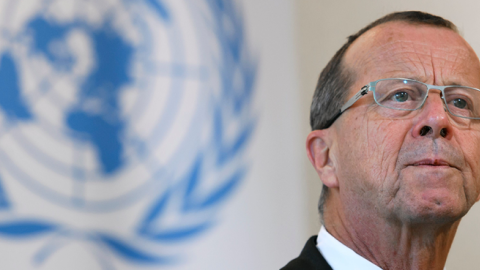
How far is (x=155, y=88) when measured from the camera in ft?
7.41

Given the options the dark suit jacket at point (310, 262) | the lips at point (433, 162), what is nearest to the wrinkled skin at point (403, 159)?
the lips at point (433, 162)

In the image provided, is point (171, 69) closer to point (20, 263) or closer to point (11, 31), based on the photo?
point (11, 31)

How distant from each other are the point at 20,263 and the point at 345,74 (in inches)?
58.5

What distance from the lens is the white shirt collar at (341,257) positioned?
1.54 meters

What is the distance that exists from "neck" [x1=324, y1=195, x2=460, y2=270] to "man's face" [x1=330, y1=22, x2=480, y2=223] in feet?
0.16

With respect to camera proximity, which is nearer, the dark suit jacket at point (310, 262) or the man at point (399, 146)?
the man at point (399, 146)

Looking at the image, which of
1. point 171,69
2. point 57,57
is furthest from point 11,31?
point 171,69

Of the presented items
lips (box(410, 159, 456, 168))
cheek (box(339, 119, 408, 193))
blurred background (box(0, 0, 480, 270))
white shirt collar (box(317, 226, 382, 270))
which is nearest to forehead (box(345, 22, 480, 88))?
cheek (box(339, 119, 408, 193))

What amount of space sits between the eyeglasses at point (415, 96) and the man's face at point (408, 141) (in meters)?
0.02

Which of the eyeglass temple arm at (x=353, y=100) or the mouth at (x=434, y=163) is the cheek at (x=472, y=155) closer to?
the mouth at (x=434, y=163)

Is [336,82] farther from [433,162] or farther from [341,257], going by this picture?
[341,257]

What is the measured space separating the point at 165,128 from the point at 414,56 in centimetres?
125

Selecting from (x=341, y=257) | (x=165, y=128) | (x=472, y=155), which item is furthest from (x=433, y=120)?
(x=165, y=128)

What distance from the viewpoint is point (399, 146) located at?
145 centimetres
